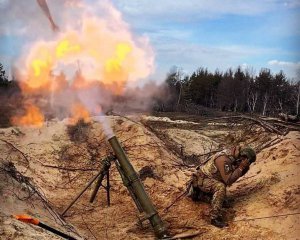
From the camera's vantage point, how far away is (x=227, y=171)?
29.9 ft

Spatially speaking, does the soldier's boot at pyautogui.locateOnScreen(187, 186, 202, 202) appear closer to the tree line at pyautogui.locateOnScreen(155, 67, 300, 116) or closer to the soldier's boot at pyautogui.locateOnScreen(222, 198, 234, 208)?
the soldier's boot at pyautogui.locateOnScreen(222, 198, 234, 208)

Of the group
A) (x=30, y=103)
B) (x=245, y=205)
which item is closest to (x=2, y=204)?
(x=245, y=205)

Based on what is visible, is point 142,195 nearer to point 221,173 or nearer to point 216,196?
point 216,196

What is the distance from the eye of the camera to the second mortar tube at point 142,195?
852 centimetres

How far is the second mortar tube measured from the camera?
335 inches

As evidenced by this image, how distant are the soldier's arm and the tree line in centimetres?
2864

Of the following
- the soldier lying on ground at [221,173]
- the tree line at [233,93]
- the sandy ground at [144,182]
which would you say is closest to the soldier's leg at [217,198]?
the soldier lying on ground at [221,173]

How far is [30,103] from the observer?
2842 cm

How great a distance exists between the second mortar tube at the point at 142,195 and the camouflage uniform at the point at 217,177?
1084mm

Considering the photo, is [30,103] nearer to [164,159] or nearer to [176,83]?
[164,159]

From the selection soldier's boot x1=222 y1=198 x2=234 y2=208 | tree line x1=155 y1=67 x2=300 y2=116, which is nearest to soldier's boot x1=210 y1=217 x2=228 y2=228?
soldier's boot x1=222 y1=198 x2=234 y2=208

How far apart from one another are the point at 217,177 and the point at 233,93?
4215 cm

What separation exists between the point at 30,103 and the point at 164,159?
684 inches

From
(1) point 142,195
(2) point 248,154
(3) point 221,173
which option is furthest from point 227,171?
(1) point 142,195
